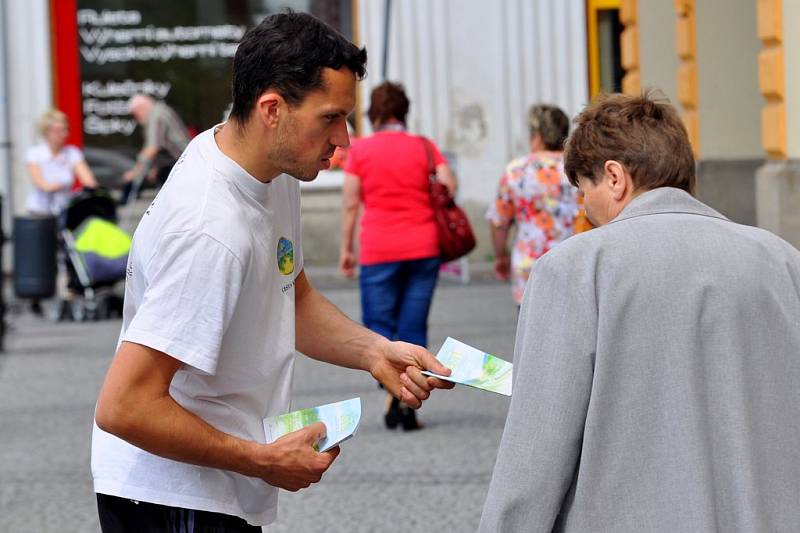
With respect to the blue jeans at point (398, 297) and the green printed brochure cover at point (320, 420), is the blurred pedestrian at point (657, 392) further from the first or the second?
the blue jeans at point (398, 297)

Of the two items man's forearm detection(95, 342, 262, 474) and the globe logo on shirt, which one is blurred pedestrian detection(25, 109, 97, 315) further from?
man's forearm detection(95, 342, 262, 474)

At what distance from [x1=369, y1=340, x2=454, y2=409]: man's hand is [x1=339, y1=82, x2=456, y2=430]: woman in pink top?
4.41 m

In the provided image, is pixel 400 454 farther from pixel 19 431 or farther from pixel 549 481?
pixel 549 481

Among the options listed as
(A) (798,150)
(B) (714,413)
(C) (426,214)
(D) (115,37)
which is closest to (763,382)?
(B) (714,413)

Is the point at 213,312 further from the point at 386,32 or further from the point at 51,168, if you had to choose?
the point at 386,32

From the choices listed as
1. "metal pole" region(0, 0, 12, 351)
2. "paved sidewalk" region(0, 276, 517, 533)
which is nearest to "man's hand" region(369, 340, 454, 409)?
"paved sidewalk" region(0, 276, 517, 533)

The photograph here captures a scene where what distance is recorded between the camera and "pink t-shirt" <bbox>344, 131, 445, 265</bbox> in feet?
25.5

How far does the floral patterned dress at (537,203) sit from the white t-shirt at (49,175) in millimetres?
7476

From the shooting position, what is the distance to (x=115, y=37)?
17.6m

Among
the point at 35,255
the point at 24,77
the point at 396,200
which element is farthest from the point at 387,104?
the point at 24,77

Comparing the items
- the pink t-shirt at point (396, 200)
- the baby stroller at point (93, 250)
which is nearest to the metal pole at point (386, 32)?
the baby stroller at point (93, 250)

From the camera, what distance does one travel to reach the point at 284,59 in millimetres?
2795

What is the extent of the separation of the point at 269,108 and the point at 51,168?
11.9 metres

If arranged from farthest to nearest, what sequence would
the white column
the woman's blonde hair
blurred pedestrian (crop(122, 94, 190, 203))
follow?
the white column
blurred pedestrian (crop(122, 94, 190, 203))
the woman's blonde hair
